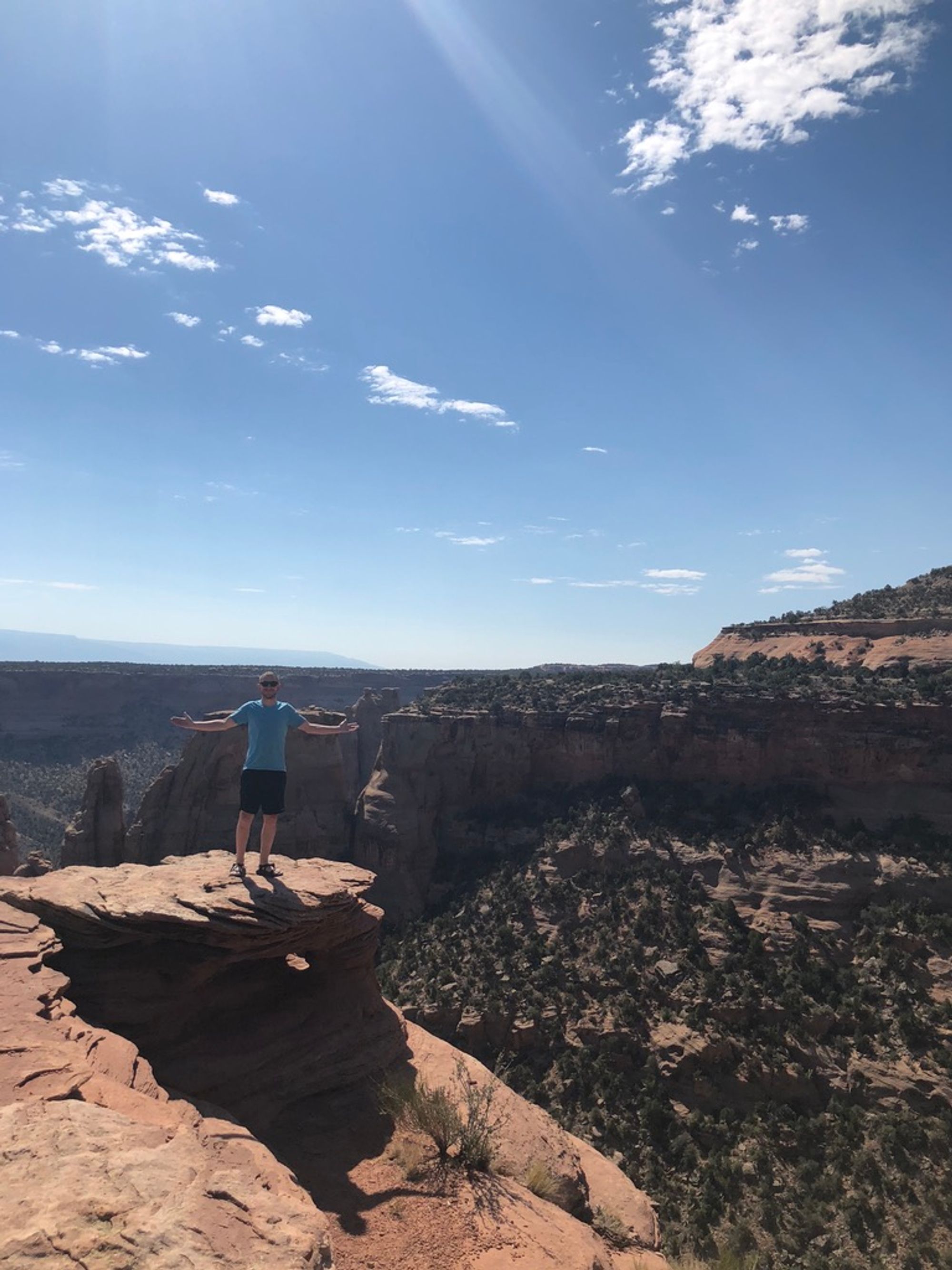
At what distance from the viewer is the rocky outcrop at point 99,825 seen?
33.4 meters

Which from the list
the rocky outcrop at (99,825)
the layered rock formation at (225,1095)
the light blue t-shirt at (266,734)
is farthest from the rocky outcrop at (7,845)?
the light blue t-shirt at (266,734)

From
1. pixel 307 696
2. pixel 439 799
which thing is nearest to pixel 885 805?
pixel 439 799

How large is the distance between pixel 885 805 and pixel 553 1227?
2932cm

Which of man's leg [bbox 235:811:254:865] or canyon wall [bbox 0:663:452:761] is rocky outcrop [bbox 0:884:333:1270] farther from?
canyon wall [bbox 0:663:452:761]

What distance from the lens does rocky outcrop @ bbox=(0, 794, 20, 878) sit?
2786cm

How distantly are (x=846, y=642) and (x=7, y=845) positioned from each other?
48.4 m

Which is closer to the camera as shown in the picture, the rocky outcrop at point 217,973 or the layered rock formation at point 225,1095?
the layered rock formation at point 225,1095

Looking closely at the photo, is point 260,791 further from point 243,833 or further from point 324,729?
point 324,729

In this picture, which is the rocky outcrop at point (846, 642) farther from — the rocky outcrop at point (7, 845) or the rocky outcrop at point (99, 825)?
the rocky outcrop at point (7, 845)

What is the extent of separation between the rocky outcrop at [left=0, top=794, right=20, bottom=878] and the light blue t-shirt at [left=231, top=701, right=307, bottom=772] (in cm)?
2076

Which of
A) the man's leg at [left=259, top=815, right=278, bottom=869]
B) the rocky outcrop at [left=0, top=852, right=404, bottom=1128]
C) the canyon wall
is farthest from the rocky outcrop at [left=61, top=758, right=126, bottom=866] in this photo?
the canyon wall

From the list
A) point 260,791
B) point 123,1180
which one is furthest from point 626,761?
point 123,1180

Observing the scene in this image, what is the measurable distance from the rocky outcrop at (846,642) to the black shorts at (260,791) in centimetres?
3937

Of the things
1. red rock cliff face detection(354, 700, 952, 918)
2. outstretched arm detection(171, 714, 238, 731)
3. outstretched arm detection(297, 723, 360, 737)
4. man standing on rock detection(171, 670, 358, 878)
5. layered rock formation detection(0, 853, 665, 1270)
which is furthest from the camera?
red rock cliff face detection(354, 700, 952, 918)
